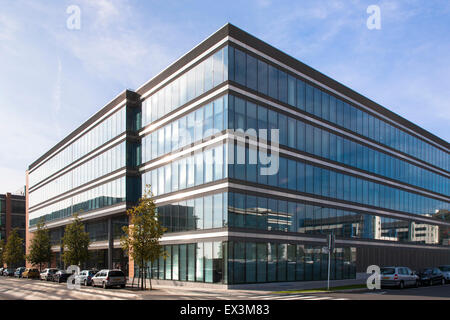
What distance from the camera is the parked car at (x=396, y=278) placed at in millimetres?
34812

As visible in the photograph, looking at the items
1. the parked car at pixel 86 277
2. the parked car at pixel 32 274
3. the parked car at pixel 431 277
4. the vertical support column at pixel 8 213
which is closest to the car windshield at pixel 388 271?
the parked car at pixel 431 277

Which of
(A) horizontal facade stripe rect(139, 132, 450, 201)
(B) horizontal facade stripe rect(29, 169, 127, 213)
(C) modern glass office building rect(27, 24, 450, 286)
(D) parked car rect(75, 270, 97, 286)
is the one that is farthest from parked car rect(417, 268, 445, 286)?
(B) horizontal facade stripe rect(29, 169, 127, 213)

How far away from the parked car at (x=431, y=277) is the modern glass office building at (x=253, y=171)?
8464 millimetres

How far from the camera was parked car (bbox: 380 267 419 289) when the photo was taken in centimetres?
3481

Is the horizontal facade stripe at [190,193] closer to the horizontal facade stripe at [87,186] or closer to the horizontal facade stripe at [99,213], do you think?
the horizontal facade stripe at [99,213]

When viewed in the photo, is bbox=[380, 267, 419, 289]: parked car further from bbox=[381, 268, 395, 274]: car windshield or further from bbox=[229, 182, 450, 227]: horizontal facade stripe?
bbox=[229, 182, 450, 227]: horizontal facade stripe

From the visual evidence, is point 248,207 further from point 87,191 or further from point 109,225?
point 87,191

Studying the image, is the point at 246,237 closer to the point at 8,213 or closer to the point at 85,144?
the point at 85,144

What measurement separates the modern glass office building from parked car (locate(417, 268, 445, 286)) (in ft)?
27.8

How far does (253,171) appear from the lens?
37969mm

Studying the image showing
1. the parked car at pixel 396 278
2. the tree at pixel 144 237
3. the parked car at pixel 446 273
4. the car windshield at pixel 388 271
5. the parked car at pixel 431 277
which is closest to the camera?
the parked car at pixel 396 278

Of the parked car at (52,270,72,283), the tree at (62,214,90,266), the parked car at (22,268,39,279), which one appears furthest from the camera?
the parked car at (22,268,39,279)

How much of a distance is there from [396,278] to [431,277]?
28.8ft

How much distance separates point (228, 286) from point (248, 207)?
6.70 m
